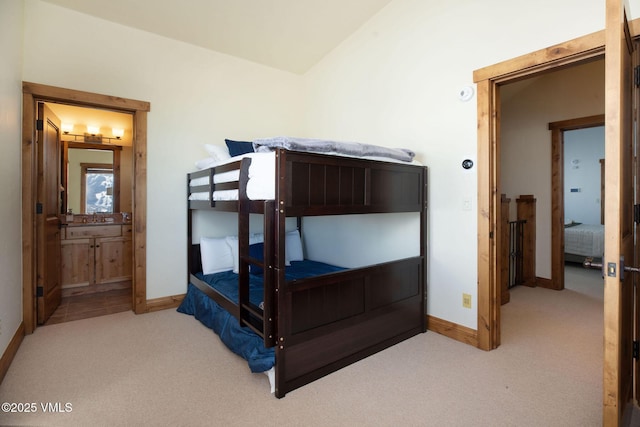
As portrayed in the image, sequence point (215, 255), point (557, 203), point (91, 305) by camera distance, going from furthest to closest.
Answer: point (557, 203), point (91, 305), point (215, 255)

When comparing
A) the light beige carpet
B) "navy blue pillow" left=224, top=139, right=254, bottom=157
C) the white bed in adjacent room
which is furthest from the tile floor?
the white bed in adjacent room

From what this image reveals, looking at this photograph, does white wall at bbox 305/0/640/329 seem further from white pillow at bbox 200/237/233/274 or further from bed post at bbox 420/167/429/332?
white pillow at bbox 200/237/233/274

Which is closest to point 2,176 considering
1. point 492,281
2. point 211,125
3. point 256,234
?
point 211,125

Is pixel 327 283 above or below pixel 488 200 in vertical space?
below

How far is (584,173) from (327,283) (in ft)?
25.3

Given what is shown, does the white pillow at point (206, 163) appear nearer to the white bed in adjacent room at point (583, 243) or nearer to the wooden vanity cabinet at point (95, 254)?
the wooden vanity cabinet at point (95, 254)

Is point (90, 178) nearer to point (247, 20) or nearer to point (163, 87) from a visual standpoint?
point (163, 87)

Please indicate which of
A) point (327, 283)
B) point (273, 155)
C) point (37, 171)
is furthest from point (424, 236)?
point (37, 171)

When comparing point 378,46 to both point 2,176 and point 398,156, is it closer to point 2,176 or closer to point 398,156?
point 398,156

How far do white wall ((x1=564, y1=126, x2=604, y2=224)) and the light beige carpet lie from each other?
553 centimetres

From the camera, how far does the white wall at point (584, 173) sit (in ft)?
22.2

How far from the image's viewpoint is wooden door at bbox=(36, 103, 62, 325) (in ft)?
9.20

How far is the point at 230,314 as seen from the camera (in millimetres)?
2424

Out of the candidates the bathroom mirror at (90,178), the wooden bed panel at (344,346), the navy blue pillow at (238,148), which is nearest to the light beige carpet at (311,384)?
the wooden bed panel at (344,346)
